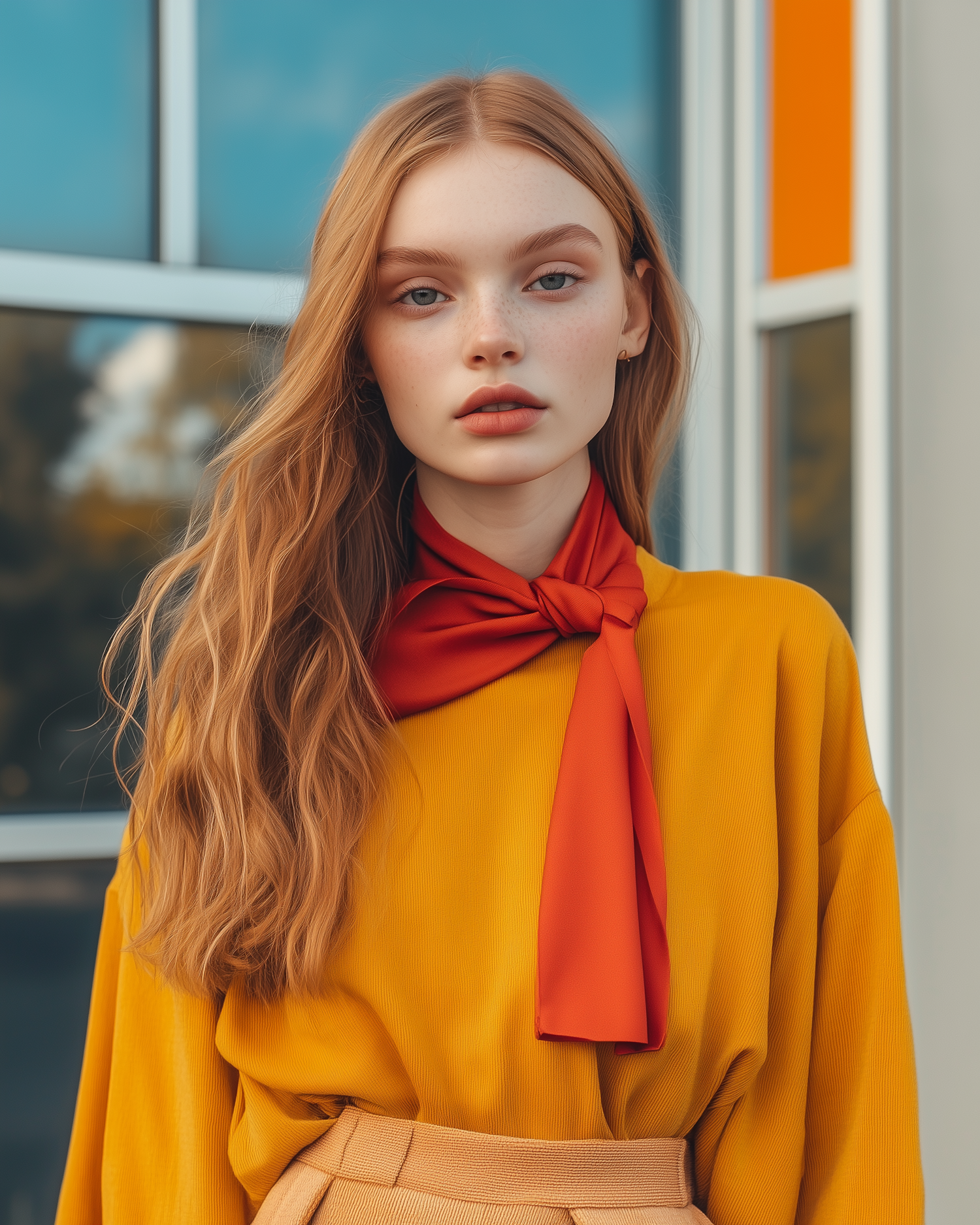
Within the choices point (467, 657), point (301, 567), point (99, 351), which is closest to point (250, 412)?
point (99, 351)

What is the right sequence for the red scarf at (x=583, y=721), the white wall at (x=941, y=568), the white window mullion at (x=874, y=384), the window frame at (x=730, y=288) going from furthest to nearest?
the window frame at (x=730, y=288) → the white window mullion at (x=874, y=384) → the white wall at (x=941, y=568) → the red scarf at (x=583, y=721)

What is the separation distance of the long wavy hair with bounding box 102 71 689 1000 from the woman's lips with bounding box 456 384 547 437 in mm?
146

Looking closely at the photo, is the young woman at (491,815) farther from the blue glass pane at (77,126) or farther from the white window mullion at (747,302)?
the white window mullion at (747,302)

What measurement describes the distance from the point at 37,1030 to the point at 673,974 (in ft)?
3.70

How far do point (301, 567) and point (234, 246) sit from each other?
0.88 metres

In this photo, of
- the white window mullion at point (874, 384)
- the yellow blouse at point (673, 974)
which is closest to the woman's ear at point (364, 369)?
the yellow blouse at point (673, 974)

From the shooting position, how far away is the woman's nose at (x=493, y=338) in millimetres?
940

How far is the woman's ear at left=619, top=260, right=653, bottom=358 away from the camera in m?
1.09

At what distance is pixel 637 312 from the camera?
3.62 feet

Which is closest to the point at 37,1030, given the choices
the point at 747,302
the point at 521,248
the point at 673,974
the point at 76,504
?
the point at 76,504

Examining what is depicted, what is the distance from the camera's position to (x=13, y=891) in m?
1.66

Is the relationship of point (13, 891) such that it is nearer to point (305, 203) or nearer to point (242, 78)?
point (305, 203)

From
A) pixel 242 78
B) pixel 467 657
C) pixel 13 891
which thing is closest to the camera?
pixel 467 657

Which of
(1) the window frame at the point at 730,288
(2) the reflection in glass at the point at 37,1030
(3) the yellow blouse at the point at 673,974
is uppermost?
(1) the window frame at the point at 730,288
